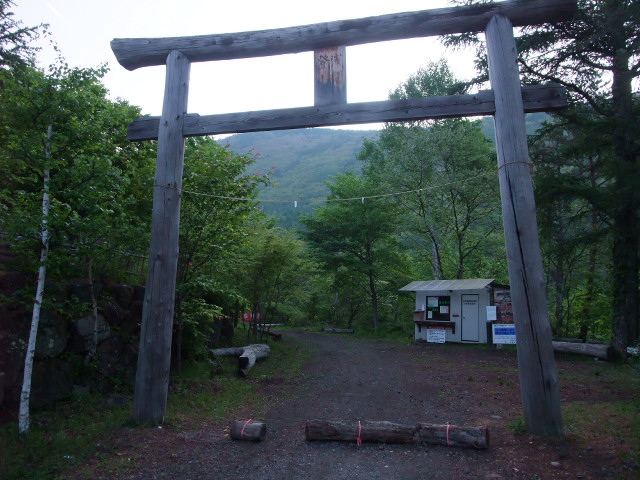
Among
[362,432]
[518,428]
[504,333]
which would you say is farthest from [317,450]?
[504,333]

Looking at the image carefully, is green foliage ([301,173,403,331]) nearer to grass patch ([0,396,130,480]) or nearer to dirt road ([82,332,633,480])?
dirt road ([82,332,633,480])

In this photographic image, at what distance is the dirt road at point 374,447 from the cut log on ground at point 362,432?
8 centimetres

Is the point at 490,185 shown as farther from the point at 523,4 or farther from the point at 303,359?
the point at 523,4

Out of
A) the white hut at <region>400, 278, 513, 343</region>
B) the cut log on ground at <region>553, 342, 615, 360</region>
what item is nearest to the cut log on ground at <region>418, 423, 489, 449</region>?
the cut log on ground at <region>553, 342, 615, 360</region>

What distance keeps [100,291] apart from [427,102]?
608 centimetres

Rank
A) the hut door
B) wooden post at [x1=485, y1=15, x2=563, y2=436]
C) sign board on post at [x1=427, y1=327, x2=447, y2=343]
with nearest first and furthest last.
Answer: wooden post at [x1=485, y1=15, x2=563, y2=436]
the hut door
sign board on post at [x1=427, y1=327, x2=447, y2=343]

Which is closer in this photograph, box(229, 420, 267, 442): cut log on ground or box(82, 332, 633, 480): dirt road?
box(82, 332, 633, 480): dirt road

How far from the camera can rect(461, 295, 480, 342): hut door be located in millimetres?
16547

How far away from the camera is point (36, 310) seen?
17.2ft

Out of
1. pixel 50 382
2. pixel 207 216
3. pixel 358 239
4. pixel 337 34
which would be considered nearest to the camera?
pixel 337 34

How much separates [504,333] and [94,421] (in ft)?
42.9

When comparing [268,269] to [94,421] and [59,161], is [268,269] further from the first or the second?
[59,161]

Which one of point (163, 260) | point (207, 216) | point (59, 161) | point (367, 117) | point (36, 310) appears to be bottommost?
point (36, 310)

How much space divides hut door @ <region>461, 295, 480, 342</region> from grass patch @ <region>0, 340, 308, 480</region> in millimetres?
9495
